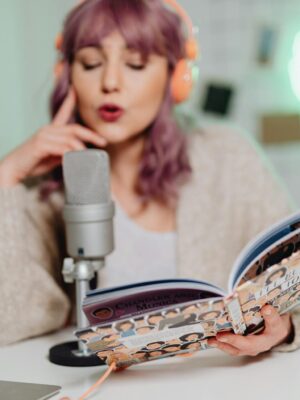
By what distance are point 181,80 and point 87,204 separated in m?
0.44

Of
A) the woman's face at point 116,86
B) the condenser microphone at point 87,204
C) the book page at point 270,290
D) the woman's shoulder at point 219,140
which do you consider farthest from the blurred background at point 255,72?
the book page at point 270,290

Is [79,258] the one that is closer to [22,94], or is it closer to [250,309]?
[250,309]

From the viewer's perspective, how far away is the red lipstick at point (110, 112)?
1305 mm

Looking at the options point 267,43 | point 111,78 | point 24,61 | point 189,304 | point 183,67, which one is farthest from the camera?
point 267,43

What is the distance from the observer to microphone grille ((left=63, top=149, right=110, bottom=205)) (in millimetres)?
1043

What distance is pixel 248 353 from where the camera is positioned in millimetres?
993

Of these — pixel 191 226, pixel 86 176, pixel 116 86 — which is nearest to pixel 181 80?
pixel 116 86

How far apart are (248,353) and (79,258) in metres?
0.29

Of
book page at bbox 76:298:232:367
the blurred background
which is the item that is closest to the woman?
book page at bbox 76:298:232:367

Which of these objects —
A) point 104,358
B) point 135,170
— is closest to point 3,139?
point 135,170

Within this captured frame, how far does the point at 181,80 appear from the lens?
140cm

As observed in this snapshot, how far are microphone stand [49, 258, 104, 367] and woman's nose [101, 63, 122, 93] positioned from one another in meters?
0.34

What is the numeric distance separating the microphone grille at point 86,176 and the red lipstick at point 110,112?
264 mm

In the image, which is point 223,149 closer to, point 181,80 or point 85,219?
point 181,80
